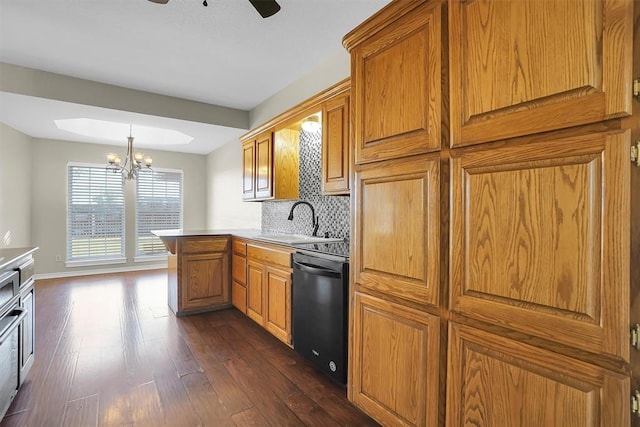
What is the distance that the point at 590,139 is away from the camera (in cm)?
92

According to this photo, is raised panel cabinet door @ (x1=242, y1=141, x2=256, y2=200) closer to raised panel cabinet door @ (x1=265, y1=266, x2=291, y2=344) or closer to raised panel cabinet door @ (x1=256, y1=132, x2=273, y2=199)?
raised panel cabinet door @ (x1=256, y1=132, x2=273, y2=199)

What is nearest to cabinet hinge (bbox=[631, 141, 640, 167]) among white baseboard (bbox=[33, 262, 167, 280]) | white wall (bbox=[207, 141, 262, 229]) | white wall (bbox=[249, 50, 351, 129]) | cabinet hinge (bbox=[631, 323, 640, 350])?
cabinet hinge (bbox=[631, 323, 640, 350])

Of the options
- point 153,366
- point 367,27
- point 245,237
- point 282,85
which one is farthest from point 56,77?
point 367,27

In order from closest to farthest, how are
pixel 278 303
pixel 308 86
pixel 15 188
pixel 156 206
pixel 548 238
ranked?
1. pixel 548 238
2. pixel 278 303
3. pixel 308 86
4. pixel 15 188
5. pixel 156 206

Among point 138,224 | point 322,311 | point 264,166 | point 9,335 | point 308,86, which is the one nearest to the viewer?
point 9,335

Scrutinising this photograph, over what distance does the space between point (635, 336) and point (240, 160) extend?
16.8ft

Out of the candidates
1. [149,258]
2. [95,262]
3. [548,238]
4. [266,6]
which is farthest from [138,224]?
[548,238]

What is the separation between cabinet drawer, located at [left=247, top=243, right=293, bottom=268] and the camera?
8.52 feet

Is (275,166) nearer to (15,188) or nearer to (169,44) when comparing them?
(169,44)

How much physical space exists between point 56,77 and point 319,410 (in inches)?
170

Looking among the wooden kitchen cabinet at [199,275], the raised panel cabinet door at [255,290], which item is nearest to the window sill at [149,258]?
the wooden kitchen cabinet at [199,275]

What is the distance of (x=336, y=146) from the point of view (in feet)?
8.14

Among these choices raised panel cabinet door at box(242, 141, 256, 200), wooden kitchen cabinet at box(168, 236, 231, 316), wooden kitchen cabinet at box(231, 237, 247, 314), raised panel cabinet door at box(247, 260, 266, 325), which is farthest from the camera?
raised panel cabinet door at box(242, 141, 256, 200)

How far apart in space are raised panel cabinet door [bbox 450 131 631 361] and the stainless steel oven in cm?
228
